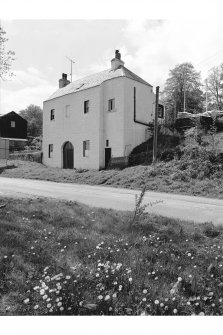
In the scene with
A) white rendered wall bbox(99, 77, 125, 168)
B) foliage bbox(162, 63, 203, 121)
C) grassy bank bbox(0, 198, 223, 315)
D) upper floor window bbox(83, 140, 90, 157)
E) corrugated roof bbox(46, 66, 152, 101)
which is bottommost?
grassy bank bbox(0, 198, 223, 315)

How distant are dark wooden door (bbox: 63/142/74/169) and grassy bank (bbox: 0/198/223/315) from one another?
24.9 m

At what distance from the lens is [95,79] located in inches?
1247

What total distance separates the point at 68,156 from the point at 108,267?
28.6 metres

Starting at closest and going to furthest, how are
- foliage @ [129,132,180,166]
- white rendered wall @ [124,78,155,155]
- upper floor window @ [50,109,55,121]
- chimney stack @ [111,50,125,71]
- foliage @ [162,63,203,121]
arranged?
foliage @ [129,132,180,166], white rendered wall @ [124,78,155,155], chimney stack @ [111,50,125,71], upper floor window @ [50,109,55,121], foliage @ [162,63,203,121]

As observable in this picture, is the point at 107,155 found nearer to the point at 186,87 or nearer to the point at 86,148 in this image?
the point at 86,148

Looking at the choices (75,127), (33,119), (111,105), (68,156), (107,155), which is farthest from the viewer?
(33,119)

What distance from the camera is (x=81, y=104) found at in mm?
30844

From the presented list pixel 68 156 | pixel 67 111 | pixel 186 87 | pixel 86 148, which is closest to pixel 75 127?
pixel 67 111

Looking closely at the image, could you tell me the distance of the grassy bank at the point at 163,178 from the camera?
17484mm

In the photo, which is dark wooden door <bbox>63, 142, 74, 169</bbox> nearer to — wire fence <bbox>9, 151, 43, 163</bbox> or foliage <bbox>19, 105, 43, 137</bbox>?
wire fence <bbox>9, 151, 43, 163</bbox>

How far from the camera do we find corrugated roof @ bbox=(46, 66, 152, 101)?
29250 millimetres

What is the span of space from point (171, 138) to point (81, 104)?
9.83m

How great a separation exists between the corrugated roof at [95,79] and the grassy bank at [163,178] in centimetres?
950

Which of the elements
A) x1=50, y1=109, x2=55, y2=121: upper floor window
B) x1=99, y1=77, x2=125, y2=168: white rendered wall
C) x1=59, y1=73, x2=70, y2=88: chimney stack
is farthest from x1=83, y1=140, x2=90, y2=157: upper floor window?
x1=59, y1=73, x2=70, y2=88: chimney stack
